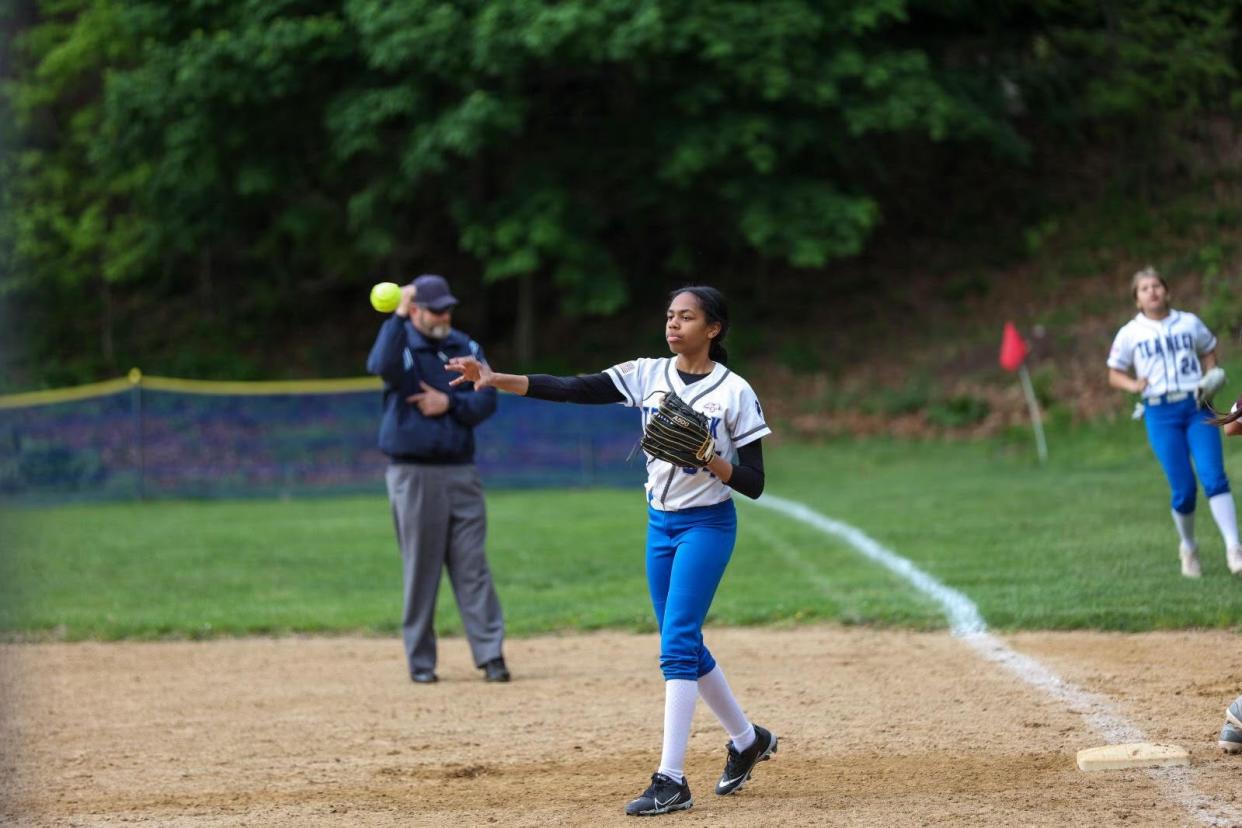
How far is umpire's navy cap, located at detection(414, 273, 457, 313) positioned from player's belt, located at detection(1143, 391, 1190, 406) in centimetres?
444

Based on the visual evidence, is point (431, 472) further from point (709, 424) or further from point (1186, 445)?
point (1186, 445)

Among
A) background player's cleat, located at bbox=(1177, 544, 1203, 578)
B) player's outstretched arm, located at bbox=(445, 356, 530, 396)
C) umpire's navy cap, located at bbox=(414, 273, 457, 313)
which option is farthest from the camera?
background player's cleat, located at bbox=(1177, 544, 1203, 578)

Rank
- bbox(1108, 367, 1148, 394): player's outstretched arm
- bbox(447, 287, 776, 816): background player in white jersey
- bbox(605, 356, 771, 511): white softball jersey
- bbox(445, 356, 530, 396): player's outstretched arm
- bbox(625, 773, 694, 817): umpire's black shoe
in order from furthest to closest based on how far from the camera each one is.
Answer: bbox(1108, 367, 1148, 394): player's outstretched arm < bbox(445, 356, 530, 396): player's outstretched arm < bbox(605, 356, 771, 511): white softball jersey < bbox(447, 287, 776, 816): background player in white jersey < bbox(625, 773, 694, 817): umpire's black shoe

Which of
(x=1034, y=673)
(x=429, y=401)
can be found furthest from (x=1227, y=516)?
(x=429, y=401)

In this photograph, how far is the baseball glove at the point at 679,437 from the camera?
5328 mm

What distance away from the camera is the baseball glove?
5328mm

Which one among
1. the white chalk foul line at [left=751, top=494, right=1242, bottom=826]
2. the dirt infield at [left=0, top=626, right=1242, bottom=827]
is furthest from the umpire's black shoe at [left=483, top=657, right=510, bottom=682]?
the white chalk foul line at [left=751, top=494, right=1242, bottom=826]

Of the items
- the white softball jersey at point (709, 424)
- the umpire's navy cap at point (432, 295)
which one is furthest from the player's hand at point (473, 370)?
the umpire's navy cap at point (432, 295)

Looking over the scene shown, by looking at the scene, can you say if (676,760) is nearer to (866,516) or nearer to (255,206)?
(866,516)

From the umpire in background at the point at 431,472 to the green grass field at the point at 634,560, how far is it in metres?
1.97

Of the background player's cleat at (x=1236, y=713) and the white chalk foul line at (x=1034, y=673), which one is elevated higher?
the background player's cleat at (x=1236, y=713)

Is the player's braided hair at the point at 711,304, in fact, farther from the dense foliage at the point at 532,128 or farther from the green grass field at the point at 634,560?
the dense foliage at the point at 532,128

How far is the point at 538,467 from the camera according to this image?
2139 centimetres

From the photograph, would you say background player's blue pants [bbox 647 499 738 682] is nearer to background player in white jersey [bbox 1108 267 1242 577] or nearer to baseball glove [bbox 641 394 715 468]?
baseball glove [bbox 641 394 715 468]
